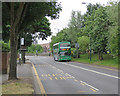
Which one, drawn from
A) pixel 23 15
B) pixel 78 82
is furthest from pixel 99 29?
pixel 23 15

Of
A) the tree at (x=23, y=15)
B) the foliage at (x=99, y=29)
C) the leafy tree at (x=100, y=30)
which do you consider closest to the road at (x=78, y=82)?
the tree at (x=23, y=15)

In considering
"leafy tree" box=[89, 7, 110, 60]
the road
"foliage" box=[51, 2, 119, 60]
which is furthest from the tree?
"leafy tree" box=[89, 7, 110, 60]

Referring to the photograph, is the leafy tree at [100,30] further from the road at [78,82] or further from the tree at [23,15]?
the tree at [23,15]

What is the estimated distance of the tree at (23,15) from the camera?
11.1 m

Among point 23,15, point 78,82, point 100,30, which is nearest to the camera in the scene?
point 23,15

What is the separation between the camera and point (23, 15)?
38.4ft

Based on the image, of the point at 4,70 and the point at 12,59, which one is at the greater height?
the point at 12,59

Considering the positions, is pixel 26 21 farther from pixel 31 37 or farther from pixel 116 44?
pixel 31 37

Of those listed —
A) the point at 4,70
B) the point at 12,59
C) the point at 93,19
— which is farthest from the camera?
the point at 93,19

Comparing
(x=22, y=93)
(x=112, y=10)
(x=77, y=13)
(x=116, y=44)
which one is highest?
(x=77, y=13)

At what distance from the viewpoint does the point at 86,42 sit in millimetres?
Answer: 44562

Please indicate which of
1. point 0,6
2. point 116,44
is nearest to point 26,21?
point 0,6

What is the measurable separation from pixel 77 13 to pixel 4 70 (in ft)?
130

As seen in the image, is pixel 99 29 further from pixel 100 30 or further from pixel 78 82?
pixel 78 82
